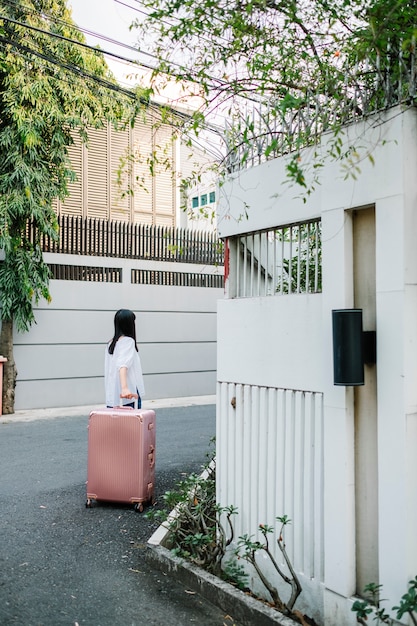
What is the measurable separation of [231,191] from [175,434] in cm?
631

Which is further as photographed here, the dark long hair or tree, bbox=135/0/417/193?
the dark long hair

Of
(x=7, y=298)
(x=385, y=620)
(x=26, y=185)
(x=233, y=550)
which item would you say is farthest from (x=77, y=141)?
Result: (x=385, y=620)

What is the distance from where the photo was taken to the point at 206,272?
1560cm

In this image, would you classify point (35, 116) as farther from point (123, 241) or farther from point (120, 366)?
point (120, 366)

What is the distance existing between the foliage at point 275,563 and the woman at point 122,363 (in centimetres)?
241

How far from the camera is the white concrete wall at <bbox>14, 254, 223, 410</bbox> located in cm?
1277

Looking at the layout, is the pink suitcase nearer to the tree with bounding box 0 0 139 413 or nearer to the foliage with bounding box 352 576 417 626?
the foliage with bounding box 352 576 417 626

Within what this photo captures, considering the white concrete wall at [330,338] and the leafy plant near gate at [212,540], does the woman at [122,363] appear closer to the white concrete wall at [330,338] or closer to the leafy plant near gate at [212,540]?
the leafy plant near gate at [212,540]

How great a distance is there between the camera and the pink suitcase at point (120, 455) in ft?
18.6

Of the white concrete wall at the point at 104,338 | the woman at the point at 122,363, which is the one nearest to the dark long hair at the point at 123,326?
the woman at the point at 122,363

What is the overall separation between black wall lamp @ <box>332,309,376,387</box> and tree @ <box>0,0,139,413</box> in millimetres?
9123

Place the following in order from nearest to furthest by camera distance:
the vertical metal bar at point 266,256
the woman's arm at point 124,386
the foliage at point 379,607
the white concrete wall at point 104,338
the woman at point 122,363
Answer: the foliage at point 379,607 → the vertical metal bar at point 266,256 → the woman's arm at point 124,386 → the woman at point 122,363 → the white concrete wall at point 104,338

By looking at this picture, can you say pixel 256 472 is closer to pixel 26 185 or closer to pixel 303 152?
pixel 303 152

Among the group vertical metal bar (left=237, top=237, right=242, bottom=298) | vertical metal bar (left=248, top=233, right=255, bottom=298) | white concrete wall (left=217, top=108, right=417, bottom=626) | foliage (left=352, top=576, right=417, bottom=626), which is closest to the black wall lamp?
white concrete wall (left=217, top=108, right=417, bottom=626)
